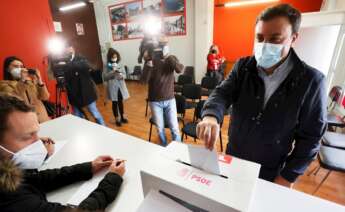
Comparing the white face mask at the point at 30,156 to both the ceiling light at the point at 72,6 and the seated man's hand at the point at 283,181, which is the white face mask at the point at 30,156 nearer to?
the seated man's hand at the point at 283,181

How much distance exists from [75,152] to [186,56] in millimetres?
4962

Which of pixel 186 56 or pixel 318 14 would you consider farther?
pixel 186 56

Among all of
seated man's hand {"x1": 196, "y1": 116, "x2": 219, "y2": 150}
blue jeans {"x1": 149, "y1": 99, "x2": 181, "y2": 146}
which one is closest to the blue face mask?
seated man's hand {"x1": 196, "y1": 116, "x2": 219, "y2": 150}

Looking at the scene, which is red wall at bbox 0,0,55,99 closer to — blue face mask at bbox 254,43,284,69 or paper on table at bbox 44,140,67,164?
paper on table at bbox 44,140,67,164

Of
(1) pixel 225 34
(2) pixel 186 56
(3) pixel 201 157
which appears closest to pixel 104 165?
(3) pixel 201 157

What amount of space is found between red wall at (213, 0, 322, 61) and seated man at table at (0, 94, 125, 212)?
5.49 m

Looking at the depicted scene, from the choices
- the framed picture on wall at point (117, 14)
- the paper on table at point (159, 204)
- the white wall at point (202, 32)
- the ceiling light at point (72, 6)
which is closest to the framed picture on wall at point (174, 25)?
the white wall at point (202, 32)

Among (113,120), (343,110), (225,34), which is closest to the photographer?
(343,110)

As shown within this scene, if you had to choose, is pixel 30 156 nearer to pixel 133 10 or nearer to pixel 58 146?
pixel 58 146

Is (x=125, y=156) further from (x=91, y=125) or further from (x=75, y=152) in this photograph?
(x=91, y=125)

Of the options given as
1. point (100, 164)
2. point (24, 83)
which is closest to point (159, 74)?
point (100, 164)

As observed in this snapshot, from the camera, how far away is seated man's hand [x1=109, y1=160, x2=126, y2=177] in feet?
3.24

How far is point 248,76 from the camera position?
105 cm

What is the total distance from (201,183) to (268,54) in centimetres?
78
